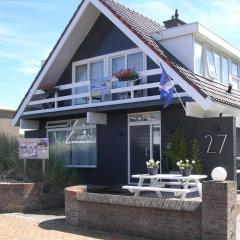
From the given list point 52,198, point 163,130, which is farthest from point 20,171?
point 163,130

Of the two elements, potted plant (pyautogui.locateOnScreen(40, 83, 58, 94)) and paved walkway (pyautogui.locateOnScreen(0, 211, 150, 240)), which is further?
potted plant (pyautogui.locateOnScreen(40, 83, 58, 94))

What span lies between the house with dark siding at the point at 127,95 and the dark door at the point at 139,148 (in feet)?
0.12

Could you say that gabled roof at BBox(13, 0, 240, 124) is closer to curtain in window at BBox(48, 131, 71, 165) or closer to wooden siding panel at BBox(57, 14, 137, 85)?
wooden siding panel at BBox(57, 14, 137, 85)

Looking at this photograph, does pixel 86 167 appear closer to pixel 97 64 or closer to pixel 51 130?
pixel 51 130

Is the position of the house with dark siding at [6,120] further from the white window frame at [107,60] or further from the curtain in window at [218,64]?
the curtain in window at [218,64]

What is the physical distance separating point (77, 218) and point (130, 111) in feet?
21.1

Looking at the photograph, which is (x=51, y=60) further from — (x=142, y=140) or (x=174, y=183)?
(x=174, y=183)

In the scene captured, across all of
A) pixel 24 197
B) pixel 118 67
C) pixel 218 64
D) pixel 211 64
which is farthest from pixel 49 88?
pixel 218 64

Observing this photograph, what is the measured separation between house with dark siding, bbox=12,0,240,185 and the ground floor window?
0.14 feet

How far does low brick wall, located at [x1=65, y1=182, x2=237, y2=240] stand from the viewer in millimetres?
9172

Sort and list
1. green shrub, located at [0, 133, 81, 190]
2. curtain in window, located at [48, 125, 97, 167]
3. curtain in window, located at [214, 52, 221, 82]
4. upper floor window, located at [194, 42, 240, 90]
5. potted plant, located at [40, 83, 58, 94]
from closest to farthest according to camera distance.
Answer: green shrub, located at [0, 133, 81, 190], upper floor window, located at [194, 42, 240, 90], curtain in window, located at [214, 52, 221, 82], potted plant, located at [40, 83, 58, 94], curtain in window, located at [48, 125, 97, 167]

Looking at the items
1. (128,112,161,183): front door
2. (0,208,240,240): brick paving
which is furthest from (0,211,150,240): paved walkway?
(128,112,161,183): front door

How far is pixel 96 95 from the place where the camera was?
17.4 metres

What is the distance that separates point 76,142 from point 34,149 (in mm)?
4314
